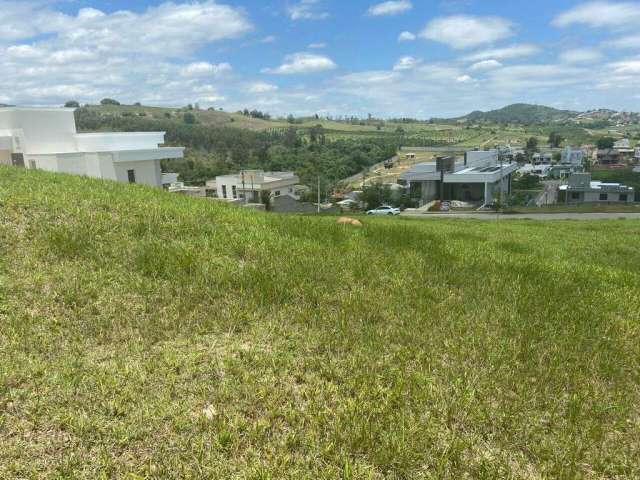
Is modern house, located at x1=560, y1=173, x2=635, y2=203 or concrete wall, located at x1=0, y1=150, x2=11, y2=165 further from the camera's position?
modern house, located at x1=560, y1=173, x2=635, y2=203

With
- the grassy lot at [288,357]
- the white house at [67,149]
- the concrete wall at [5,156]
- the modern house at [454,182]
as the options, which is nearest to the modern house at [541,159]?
the modern house at [454,182]

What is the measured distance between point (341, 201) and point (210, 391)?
5853 centimetres

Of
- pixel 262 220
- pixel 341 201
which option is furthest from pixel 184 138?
pixel 262 220

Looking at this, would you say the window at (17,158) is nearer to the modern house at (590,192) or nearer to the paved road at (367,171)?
the modern house at (590,192)

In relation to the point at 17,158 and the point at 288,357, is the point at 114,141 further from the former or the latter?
the point at 288,357

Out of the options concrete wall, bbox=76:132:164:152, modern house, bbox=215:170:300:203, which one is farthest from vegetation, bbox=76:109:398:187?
concrete wall, bbox=76:132:164:152

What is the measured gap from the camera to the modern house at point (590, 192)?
177 feet

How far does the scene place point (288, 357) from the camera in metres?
3.49

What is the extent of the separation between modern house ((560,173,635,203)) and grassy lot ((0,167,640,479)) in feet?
185

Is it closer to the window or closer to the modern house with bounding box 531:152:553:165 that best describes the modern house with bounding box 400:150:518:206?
the window

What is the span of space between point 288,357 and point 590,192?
61.5 m

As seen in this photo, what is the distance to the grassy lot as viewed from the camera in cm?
256

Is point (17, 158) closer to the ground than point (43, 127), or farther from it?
closer to the ground

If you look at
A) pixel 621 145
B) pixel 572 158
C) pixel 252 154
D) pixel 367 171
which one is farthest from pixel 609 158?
pixel 252 154
